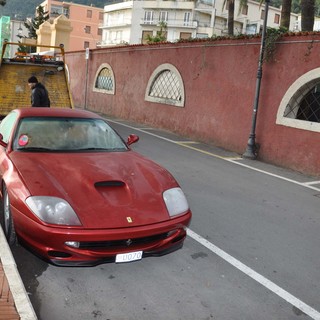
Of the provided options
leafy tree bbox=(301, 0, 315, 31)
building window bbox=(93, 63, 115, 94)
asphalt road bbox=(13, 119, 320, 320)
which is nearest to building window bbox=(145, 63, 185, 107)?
building window bbox=(93, 63, 115, 94)

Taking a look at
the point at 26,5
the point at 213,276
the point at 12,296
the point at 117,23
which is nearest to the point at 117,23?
the point at 117,23

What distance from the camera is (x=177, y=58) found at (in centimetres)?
1488

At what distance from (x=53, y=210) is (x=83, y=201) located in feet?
0.95

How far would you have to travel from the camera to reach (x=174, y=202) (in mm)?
4090

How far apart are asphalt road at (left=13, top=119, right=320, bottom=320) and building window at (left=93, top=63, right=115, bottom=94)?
46.9 feet

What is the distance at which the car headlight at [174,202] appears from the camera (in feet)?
13.1

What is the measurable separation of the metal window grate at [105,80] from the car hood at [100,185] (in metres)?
16.0

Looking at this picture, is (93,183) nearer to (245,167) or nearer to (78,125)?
(78,125)

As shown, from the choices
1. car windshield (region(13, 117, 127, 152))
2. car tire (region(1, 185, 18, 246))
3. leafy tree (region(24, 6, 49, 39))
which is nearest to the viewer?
car tire (region(1, 185, 18, 246))

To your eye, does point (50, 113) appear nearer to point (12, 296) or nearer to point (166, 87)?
point (12, 296)

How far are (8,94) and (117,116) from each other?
8369 millimetres

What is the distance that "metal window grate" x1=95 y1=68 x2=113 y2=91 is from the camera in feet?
66.3

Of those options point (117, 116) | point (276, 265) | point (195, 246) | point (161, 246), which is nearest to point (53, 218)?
point (161, 246)

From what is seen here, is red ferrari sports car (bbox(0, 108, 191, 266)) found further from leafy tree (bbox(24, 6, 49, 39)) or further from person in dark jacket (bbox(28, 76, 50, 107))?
leafy tree (bbox(24, 6, 49, 39))
